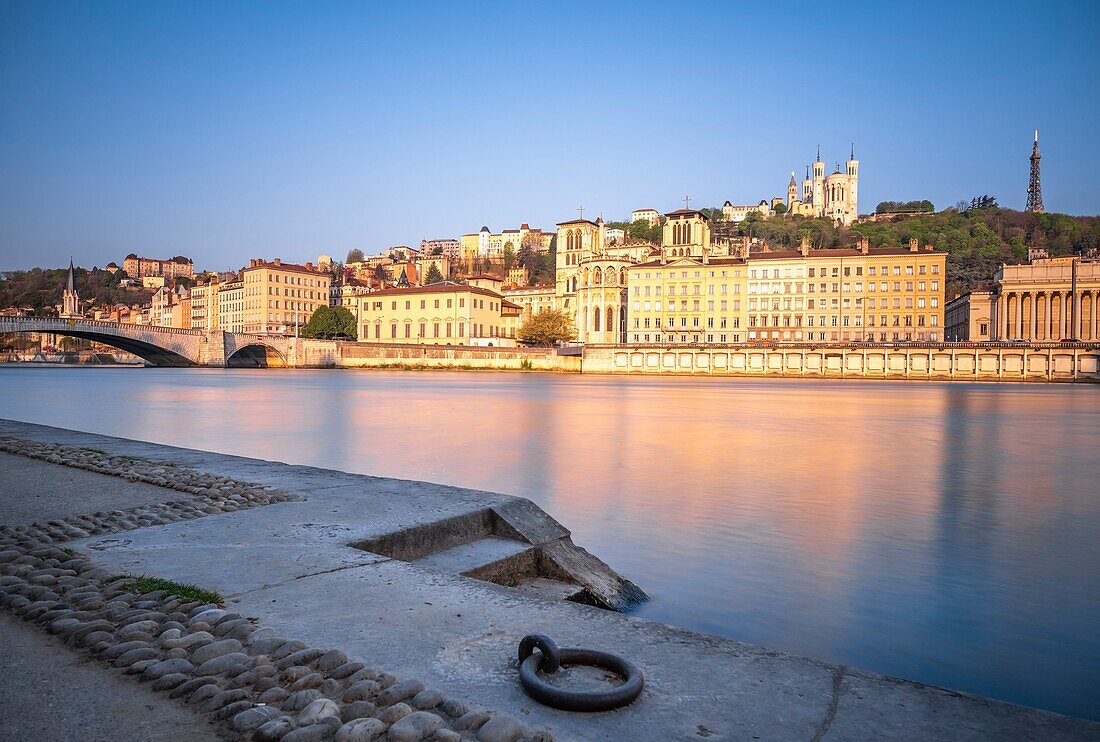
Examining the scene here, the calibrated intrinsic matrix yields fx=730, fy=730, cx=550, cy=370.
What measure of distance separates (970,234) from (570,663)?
151 metres

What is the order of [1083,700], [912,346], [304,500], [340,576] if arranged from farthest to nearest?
[912,346], [304,500], [1083,700], [340,576]

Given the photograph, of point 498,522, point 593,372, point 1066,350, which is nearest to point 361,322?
point 593,372

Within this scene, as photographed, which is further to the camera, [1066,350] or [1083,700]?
[1066,350]

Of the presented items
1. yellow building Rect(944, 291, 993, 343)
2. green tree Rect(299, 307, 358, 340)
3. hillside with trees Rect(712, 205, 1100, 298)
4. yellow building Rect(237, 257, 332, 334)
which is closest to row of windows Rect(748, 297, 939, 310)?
yellow building Rect(944, 291, 993, 343)

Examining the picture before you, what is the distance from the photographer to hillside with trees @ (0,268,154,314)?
464 feet

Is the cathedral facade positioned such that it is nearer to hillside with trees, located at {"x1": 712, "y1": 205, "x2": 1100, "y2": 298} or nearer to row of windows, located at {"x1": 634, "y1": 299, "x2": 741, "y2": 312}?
hillside with trees, located at {"x1": 712, "y1": 205, "x2": 1100, "y2": 298}

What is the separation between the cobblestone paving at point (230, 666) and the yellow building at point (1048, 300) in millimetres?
101955

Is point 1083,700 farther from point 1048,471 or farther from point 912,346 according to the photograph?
point 912,346

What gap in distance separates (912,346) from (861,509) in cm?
7308

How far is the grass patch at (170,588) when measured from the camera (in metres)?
3.60

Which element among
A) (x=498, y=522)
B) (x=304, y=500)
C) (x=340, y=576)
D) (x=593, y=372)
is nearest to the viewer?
(x=340, y=576)

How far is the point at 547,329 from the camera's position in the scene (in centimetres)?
9681

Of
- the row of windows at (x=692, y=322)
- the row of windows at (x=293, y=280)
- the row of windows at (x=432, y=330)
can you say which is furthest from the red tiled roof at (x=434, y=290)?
the row of windows at (x=692, y=322)

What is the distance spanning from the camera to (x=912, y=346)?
75250 mm
